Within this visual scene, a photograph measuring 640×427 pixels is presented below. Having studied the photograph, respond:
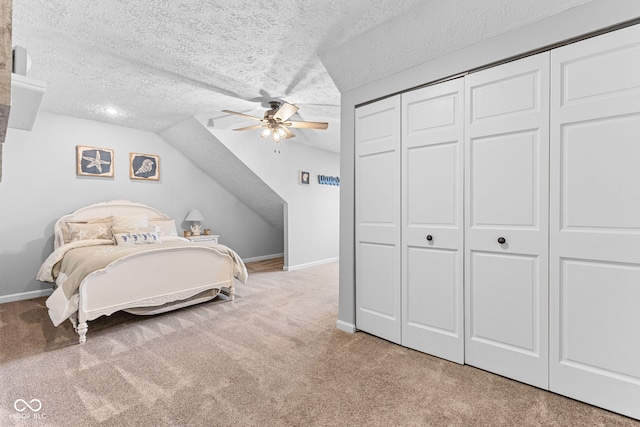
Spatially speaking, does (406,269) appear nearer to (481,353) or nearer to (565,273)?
(481,353)

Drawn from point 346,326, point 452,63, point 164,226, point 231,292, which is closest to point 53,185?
point 164,226

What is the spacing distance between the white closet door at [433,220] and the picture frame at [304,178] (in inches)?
137

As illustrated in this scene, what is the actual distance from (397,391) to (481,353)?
2.22 ft

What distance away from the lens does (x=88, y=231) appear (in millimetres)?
4031

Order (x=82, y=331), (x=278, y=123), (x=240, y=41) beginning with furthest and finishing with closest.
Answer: (x=278, y=123)
(x=82, y=331)
(x=240, y=41)

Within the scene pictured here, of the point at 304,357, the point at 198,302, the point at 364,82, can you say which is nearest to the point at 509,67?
the point at 364,82

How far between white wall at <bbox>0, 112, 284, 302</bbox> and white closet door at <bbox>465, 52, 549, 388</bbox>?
15.5ft

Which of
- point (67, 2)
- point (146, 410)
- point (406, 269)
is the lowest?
point (146, 410)

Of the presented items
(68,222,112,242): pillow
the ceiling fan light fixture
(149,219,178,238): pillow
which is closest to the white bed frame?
(68,222,112,242): pillow

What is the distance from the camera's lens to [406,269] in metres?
2.51

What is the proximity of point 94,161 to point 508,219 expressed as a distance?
5.15 metres

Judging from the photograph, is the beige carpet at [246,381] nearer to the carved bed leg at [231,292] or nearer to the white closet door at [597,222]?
the white closet door at [597,222]

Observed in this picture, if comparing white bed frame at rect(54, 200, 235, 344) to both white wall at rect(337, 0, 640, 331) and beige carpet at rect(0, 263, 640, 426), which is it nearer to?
beige carpet at rect(0, 263, 640, 426)

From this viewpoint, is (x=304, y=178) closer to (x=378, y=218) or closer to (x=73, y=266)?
(x=378, y=218)
